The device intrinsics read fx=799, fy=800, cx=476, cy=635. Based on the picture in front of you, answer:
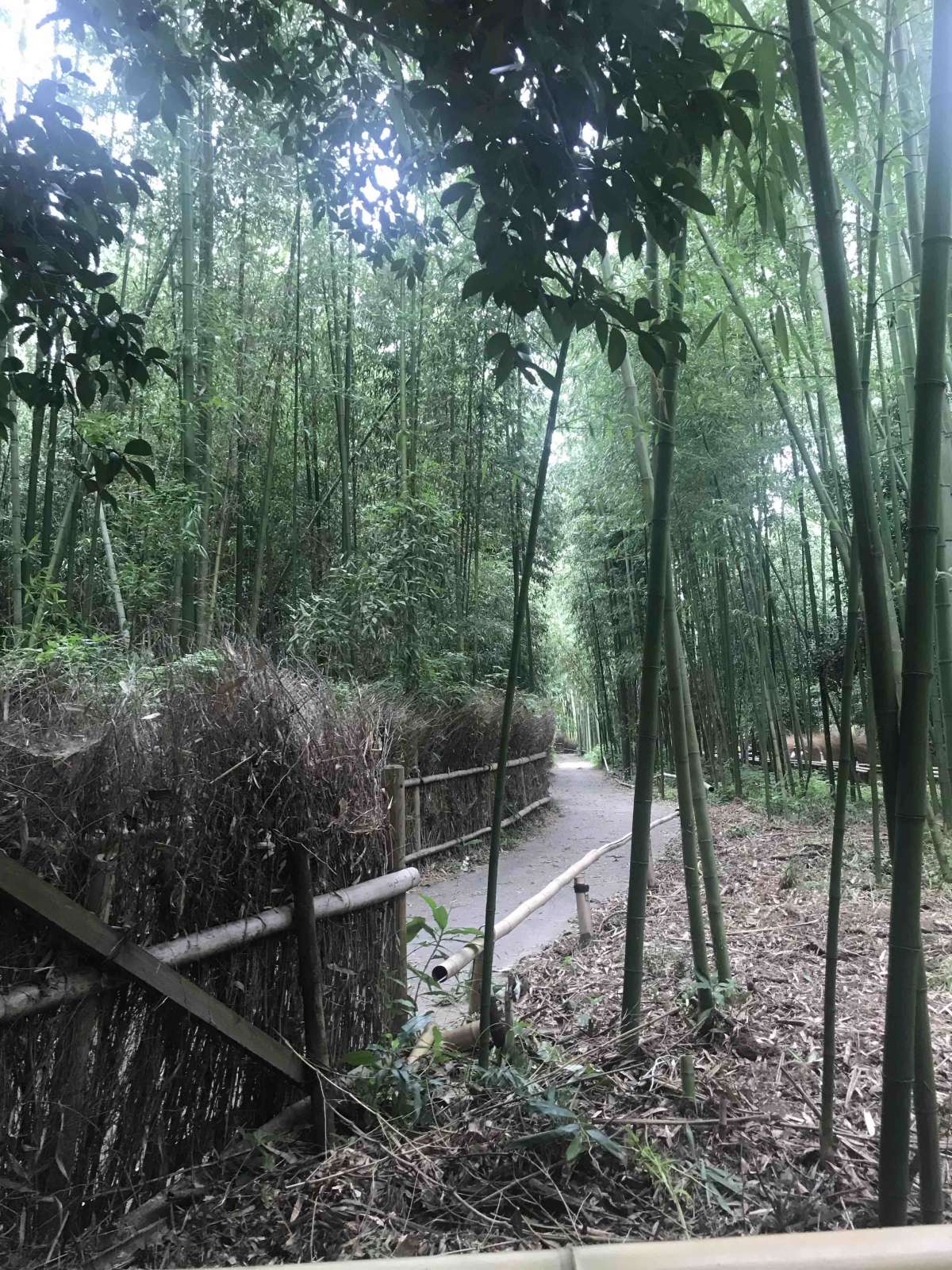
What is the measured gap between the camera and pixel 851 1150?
1.71 m

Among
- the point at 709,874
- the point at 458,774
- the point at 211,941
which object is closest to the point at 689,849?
the point at 709,874

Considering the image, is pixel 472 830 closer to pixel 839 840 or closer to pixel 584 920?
pixel 584 920

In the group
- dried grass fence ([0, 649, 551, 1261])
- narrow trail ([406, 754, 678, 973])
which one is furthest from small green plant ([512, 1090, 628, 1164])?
narrow trail ([406, 754, 678, 973])

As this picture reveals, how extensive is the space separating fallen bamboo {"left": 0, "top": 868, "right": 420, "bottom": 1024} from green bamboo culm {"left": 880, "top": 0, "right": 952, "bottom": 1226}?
1319 millimetres

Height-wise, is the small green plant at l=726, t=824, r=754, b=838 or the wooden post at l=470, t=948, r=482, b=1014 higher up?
the wooden post at l=470, t=948, r=482, b=1014

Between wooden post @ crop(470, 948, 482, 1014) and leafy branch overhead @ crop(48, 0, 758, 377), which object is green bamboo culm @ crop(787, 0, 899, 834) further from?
wooden post @ crop(470, 948, 482, 1014)

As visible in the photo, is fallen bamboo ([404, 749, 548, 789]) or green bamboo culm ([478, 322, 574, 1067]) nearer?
green bamboo culm ([478, 322, 574, 1067])

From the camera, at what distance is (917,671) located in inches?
42.9

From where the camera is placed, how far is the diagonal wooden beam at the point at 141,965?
1431mm

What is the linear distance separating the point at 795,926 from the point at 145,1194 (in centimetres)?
275

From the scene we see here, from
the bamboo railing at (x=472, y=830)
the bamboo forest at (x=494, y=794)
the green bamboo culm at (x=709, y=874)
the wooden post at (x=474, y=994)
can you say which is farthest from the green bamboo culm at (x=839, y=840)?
the bamboo railing at (x=472, y=830)

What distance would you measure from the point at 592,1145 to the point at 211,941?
A: 922mm

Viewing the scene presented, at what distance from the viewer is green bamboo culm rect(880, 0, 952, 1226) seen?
3.46 ft

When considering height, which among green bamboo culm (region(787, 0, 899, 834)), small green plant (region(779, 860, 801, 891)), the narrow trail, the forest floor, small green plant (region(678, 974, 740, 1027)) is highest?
green bamboo culm (region(787, 0, 899, 834))
